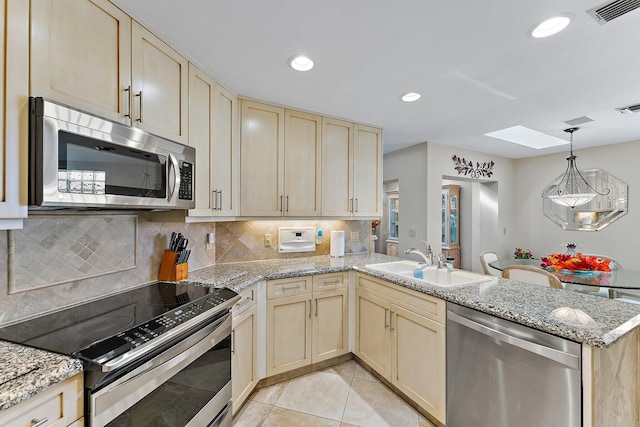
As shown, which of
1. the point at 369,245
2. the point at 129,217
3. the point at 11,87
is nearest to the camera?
the point at 11,87

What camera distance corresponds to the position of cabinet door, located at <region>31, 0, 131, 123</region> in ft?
3.53

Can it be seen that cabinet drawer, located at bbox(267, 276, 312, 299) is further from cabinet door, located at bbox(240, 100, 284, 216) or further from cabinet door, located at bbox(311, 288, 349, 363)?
cabinet door, located at bbox(240, 100, 284, 216)

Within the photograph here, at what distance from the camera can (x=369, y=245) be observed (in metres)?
3.43

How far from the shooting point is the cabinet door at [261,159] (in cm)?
245

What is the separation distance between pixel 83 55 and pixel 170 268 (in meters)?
1.27

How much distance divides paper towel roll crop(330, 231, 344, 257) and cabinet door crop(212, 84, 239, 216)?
110 centimetres

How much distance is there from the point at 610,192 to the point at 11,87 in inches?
240

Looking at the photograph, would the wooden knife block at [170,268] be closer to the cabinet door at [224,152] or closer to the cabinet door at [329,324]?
the cabinet door at [224,152]

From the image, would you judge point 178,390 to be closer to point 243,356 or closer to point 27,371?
point 27,371

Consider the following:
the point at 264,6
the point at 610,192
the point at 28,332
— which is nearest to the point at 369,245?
the point at 264,6

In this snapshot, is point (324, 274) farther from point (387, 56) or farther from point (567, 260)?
point (567, 260)

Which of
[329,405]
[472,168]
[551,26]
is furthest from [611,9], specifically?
[472,168]

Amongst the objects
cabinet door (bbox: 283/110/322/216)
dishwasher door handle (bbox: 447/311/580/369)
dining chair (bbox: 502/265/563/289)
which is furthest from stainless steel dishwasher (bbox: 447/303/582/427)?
cabinet door (bbox: 283/110/322/216)

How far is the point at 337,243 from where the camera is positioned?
2994 mm
